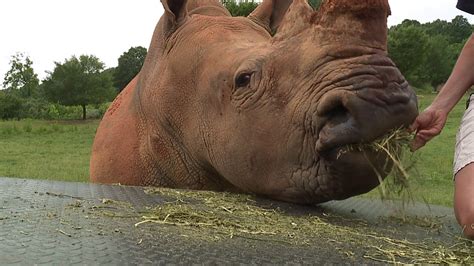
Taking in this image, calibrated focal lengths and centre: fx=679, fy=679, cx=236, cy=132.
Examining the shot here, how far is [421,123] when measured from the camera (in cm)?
328

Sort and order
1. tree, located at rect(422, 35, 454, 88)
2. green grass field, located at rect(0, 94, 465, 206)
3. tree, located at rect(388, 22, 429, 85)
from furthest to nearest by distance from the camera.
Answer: tree, located at rect(422, 35, 454, 88)
tree, located at rect(388, 22, 429, 85)
green grass field, located at rect(0, 94, 465, 206)

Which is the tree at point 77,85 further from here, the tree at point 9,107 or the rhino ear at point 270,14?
the rhino ear at point 270,14

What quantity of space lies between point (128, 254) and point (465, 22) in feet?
228

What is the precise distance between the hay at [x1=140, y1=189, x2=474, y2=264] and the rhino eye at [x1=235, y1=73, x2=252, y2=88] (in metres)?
0.57

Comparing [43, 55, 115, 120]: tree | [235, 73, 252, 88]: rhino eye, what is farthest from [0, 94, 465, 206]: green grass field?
[43, 55, 115, 120]: tree

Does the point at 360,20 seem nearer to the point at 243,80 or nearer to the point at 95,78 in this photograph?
the point at 243,80

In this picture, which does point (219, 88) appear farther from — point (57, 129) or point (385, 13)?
point (57, 129)

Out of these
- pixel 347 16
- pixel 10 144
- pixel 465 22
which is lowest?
pixel 10 144

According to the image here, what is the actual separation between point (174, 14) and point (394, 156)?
2047 mm

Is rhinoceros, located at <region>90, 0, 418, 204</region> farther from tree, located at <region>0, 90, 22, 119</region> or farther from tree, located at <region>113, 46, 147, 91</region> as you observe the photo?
tree, located at <region>113, 46, 147, 91</region>

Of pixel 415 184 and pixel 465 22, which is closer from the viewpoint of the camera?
pixel 415 184

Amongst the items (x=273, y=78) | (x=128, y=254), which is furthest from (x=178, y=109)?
(x=128, y=254)

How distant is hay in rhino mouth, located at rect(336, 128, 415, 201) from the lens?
8.31 feet

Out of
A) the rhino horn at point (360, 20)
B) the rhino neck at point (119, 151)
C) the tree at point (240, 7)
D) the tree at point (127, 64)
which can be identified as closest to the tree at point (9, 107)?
the tree at point (127, 64)
